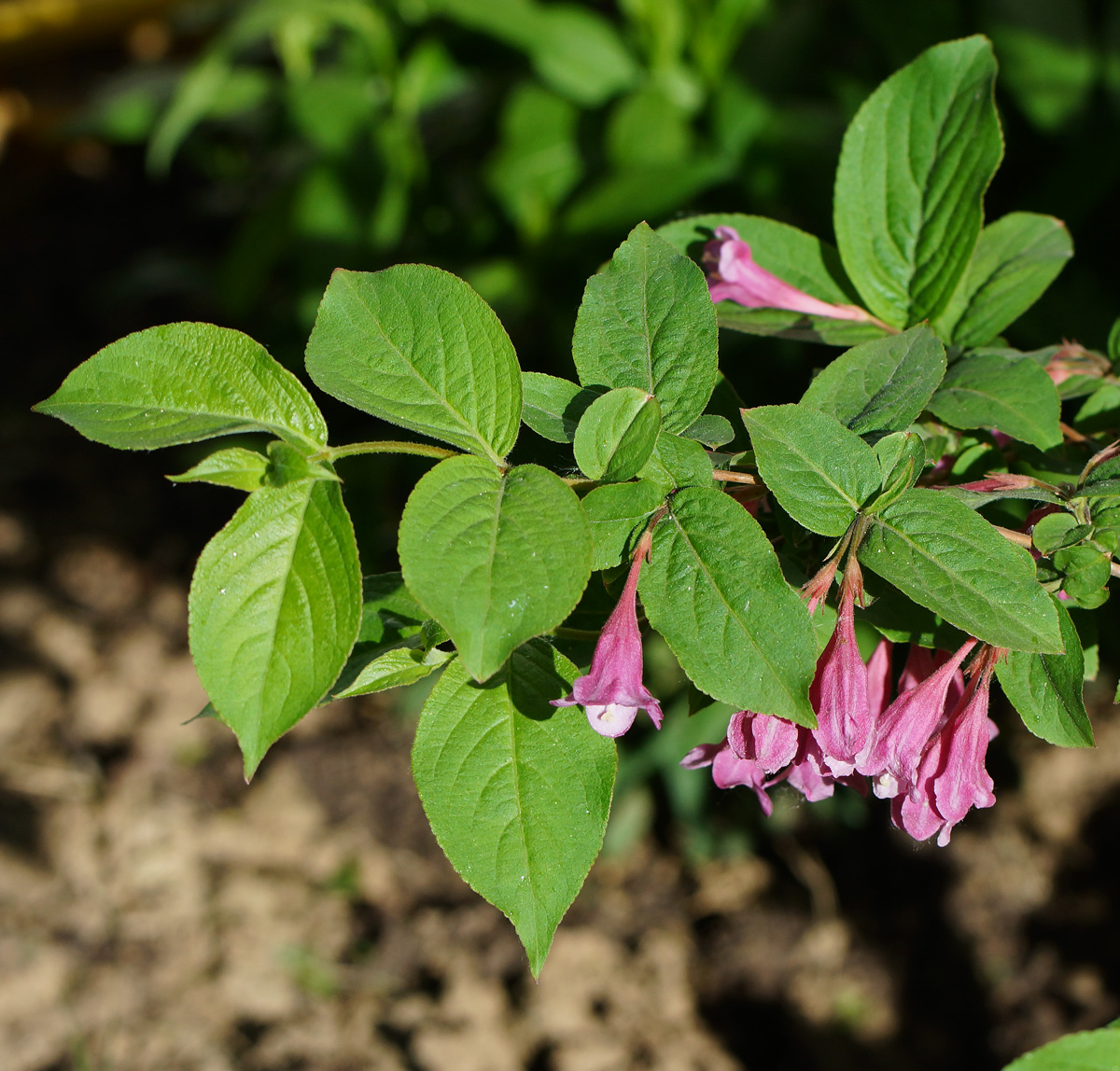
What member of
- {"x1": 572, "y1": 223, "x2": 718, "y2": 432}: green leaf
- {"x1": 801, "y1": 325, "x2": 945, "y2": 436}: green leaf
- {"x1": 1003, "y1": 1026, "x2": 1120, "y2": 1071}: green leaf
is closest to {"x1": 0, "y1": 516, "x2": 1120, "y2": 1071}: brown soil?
{"x1": 1003, "y1": 1026, "x2": 1120, "y2": 1071}: green leaf

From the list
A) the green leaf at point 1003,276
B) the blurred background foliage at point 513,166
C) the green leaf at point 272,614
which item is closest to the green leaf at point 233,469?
the green leaf at point 272,614

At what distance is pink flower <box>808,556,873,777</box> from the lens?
79 cm

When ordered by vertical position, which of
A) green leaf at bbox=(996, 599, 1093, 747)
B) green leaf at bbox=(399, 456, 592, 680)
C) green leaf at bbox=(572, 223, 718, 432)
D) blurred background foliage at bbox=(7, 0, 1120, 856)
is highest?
green leaf at bbox=(572, 223, 718, 432)

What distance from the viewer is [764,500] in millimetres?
921

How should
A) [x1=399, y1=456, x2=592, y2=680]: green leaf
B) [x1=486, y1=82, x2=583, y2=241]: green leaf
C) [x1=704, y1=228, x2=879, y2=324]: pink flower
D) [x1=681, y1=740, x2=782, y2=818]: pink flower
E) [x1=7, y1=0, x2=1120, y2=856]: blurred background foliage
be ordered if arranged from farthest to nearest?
[x1=486, y1=82, x2=583, y2=241]: green leaf < [x1=7, y1=0, x2=1120, y2=856]: blurred background foliage < [x1=704, y1=228, x2=879, y2=324]: pink flower < [x1=681, y1=740, x2=782, y2=818]: pink flower < [x1=399, y1=456, x2=592, y2=680]: green leaf

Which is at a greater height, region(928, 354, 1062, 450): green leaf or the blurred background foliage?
region(928, 354, 1062, 450): green leaf

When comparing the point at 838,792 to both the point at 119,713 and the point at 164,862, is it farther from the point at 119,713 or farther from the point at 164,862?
the point at 119,713

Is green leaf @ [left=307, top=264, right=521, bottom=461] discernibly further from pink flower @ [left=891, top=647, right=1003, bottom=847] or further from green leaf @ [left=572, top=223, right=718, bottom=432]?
pink flower @ [left=891, top=647, right=1003, bottom=847]

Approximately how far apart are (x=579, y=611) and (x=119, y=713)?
7.98ft

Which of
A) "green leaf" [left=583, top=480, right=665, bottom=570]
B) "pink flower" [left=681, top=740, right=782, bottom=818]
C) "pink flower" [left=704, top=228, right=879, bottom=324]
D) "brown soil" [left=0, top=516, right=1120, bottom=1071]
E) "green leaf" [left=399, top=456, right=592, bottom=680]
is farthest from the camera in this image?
"brown soil" [left=0, top=516, right=1120, bottom=1071]

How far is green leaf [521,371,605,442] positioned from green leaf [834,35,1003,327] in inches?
15.1

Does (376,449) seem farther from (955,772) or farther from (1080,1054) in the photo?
(1080,1054)

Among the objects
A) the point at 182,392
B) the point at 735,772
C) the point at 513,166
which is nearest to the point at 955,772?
the point at 735,772

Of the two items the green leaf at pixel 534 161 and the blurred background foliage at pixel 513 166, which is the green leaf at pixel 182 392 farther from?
the green leaf at pixel 534 161
